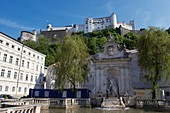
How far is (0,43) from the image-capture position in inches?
1024

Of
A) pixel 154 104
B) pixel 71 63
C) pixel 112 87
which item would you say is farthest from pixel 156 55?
pixel 71 63

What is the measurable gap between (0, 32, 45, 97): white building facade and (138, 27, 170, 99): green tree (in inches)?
849

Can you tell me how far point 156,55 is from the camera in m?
19.9

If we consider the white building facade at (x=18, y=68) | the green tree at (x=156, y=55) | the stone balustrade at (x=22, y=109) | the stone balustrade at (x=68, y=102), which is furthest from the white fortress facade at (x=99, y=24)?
the stone balustrade at (x=22, y=109)

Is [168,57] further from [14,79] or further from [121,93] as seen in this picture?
[14,79]

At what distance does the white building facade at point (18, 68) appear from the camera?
2686 centimetres

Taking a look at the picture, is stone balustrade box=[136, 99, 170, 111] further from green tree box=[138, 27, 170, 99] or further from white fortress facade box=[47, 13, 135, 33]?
white fortress facade box=[47, 13, 135, 33]

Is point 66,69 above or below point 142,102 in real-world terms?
above

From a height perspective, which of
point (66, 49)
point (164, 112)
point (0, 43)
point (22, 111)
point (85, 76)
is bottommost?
point (164, 112)

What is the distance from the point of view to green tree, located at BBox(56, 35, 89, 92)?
21172 millimetres

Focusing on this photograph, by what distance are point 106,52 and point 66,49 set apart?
7.95 meters

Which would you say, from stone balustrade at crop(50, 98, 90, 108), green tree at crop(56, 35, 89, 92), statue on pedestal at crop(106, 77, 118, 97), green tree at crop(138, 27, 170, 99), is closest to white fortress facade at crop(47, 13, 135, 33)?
statue on pedestal at crop(106, 77, 118, 97)

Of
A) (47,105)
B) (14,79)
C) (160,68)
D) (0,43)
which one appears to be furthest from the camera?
(14,79)

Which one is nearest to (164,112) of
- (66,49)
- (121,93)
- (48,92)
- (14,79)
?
(121,93)
